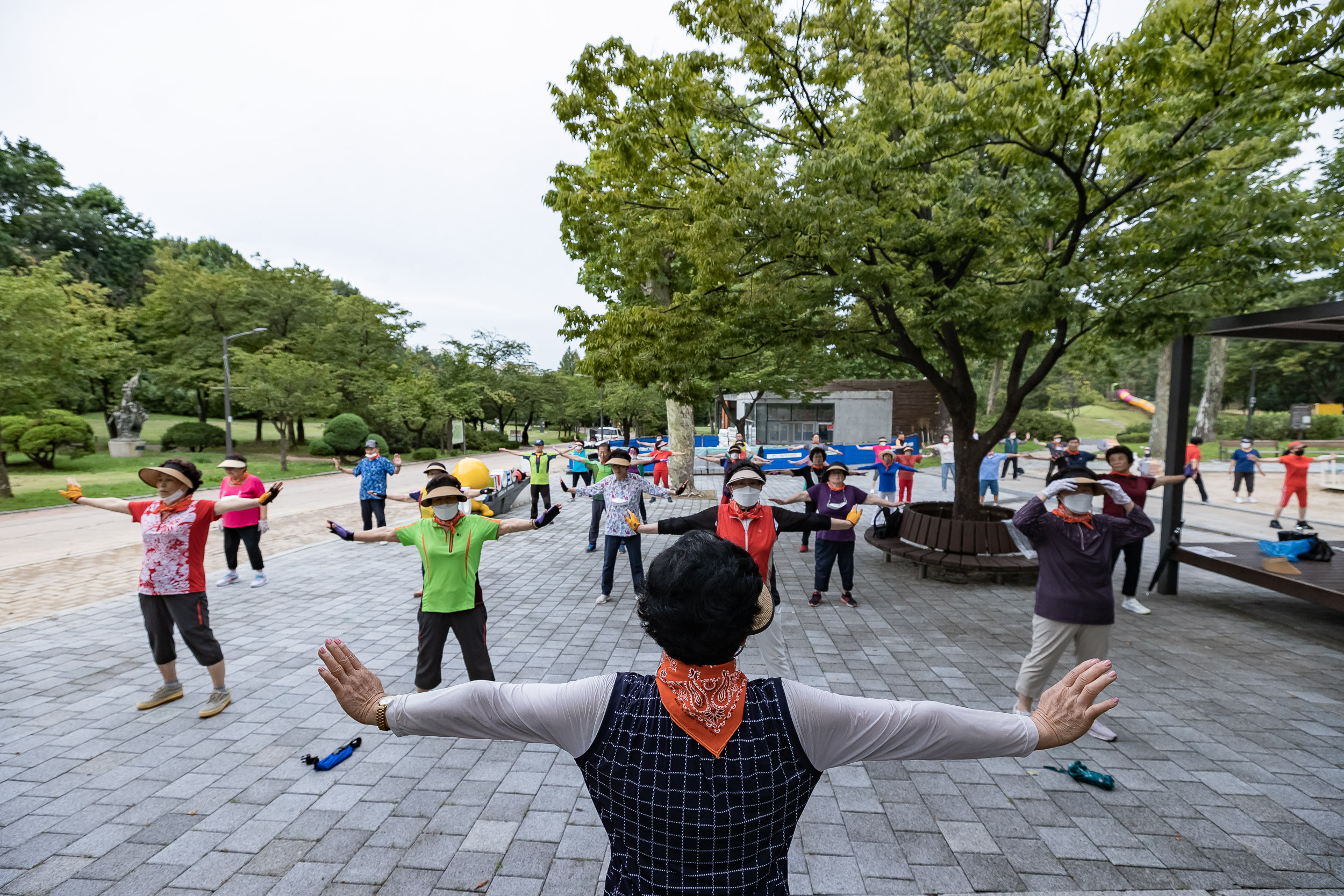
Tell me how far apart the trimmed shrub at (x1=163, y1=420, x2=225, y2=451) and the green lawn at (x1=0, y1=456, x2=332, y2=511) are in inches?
31.5

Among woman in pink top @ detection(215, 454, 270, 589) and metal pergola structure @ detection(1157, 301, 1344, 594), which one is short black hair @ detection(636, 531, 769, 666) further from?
metal pergola structure @ detection(1157, 301, 1344, 594)

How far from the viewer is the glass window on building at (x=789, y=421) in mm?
37438

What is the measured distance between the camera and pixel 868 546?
1152 cm

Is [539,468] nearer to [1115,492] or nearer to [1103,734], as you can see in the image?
[1115,492]

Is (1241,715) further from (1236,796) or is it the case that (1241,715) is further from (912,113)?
(912,113)

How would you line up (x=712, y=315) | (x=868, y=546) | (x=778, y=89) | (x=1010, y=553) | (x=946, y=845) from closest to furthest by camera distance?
1. (x=946, y=845)
2. (x=778, y=89)
3. (x=1010, y=553)
4. (x=712, y=315)
5. (x=868, y=546)

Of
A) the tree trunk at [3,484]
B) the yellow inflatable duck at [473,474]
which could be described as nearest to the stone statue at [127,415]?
the tree trunk at [3,484]

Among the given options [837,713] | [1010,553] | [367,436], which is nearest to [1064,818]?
[837,713]

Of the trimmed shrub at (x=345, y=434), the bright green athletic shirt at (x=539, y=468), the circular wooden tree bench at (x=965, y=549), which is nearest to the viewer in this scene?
the circular wooden tree bench at (x=965, y=549)

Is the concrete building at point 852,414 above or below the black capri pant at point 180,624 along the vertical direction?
above

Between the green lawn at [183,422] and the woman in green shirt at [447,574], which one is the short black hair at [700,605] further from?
the green lawn at [183,422]

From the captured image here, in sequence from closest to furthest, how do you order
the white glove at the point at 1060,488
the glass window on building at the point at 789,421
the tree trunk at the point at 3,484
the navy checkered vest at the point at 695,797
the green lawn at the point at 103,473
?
the navy checkered vest at the point at 695,797 < the white glove at the point at 1060,488 < the tree trunk at the point at 3,484 < the green lawn at the point at 103,473 < the glass window on building at the point at 789,421

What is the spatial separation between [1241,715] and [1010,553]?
4030 millimetres

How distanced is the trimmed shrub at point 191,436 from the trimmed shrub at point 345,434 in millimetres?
5176
